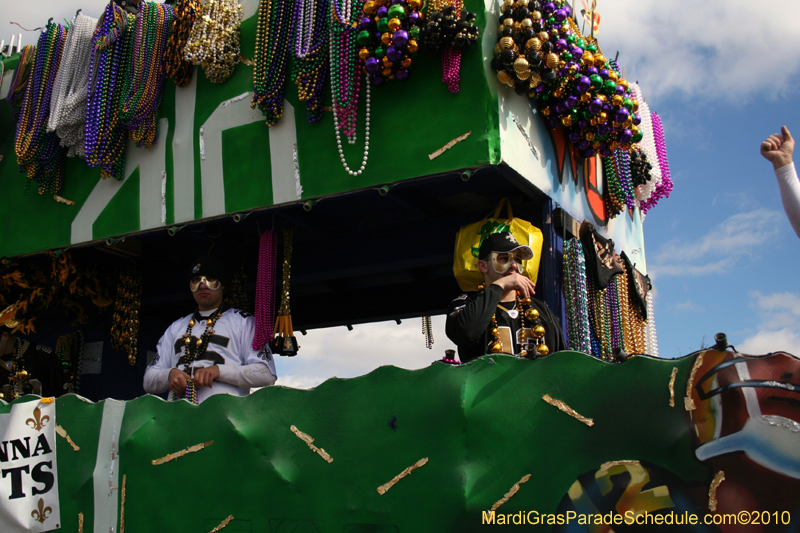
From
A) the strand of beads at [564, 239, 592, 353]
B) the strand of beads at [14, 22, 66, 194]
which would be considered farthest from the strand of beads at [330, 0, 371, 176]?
the strand of beads at [14, 22, 66, 194]

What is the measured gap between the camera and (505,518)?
245cm

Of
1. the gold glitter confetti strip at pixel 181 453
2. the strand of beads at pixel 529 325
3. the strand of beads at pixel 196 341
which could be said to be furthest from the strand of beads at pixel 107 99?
the strand of beads at pixel 529 325

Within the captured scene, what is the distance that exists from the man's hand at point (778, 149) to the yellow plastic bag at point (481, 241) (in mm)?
1529

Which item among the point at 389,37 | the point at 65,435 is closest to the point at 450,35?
the point at 389,37

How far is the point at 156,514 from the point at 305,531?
2.58ft

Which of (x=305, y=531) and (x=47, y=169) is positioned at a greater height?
(x=47, y=169)

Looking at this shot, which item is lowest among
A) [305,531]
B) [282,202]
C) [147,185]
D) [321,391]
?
[305,531]

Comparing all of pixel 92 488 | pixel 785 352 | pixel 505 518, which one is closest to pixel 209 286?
pixel 92 488

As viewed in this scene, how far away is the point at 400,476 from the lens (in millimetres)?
2668

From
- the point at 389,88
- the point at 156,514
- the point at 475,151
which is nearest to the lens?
the point at 156,514

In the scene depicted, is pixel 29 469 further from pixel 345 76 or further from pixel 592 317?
pixel 592 317

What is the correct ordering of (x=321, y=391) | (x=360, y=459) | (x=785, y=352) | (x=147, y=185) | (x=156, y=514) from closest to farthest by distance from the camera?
(x=785, y=352) → (x=360, y=459) → (x=321, y=391) → (x=156, y=514) → (x=147, y=185)

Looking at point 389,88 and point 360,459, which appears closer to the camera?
point 360,459

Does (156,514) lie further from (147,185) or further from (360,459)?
(147,185)
